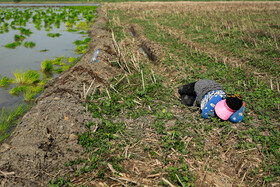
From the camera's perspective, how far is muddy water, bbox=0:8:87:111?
5.93 meters

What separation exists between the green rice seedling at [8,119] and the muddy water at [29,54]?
503 millimetres

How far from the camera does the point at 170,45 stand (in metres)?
9.43

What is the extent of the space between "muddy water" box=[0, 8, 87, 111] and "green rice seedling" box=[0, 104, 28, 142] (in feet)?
1.65

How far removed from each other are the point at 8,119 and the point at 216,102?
4294 millimetres

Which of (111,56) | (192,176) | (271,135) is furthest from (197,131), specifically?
(111,56)

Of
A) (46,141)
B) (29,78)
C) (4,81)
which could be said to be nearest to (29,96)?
(29,78)

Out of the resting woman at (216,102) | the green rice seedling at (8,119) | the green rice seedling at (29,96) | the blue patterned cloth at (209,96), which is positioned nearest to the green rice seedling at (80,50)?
the green rice seedling at (29,96)

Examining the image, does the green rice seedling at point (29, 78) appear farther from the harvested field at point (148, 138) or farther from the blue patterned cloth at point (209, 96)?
the blue patterned cloth at point (209, 96)

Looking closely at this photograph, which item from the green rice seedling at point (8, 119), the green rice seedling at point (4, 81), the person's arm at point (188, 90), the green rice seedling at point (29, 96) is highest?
the person's arm at point (188, 90)

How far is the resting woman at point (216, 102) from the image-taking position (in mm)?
3641

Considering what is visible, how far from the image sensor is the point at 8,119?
4.36 metres

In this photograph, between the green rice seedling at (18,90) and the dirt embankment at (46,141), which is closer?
the dirt embankment at (46,141)

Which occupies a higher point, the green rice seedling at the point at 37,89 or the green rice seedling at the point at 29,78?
the green rice seedling at the point at 29,78

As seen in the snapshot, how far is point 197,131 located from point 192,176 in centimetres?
102
